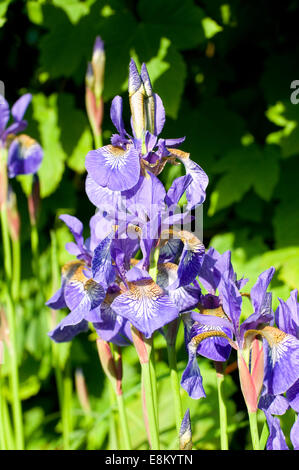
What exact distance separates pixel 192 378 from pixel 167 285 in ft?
0.36

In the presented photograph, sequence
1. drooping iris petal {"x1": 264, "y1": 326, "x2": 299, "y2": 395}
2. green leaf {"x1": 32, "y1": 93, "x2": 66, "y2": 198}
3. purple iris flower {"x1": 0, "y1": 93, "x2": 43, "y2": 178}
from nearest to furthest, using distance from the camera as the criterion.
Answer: drooping iris petal {"x1": 264, "y1": 326, "x2": 299, "y2": 395}, purple iris flower {"x1": 0, "y1": 93, "x2": 43, "y2": 178}, green leaf {"x1": 32, "y1": 93, "x2": 66, "y2": 198}

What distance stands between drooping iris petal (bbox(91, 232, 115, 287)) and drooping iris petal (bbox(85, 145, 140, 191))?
0.06 metres

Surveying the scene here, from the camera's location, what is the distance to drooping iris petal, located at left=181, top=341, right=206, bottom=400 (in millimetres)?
605

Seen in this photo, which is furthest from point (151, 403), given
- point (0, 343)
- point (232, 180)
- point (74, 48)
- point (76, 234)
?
point (74, 48)

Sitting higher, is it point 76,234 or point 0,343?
point 76,234

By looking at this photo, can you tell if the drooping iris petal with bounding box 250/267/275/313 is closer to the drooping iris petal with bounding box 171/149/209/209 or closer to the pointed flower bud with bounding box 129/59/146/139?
the drooping iris petal with bounding box 171/149/209/209

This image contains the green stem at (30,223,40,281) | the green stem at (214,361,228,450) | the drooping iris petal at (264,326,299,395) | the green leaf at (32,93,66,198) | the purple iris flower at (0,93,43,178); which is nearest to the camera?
the drooping iris petal at (264,326,299,395)

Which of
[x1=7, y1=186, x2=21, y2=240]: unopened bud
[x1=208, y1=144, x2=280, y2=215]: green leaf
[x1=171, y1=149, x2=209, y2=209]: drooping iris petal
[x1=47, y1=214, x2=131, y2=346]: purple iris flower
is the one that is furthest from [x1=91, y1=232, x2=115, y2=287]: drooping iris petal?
[x1=208, y1=144, x2=280, y2=215]: green leaf

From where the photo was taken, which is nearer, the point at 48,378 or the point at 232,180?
the point at 232,180

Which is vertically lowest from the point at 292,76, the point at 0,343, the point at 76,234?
the point at 0,343

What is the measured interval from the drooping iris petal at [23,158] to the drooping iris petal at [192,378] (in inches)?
25.5

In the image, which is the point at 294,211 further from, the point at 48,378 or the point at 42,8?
the point at 48,378

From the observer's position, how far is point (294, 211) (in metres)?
1.29

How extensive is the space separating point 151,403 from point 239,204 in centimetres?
86
